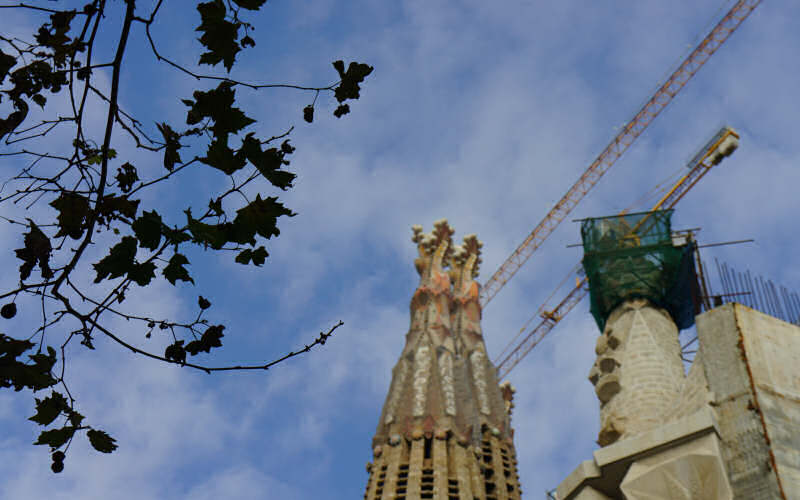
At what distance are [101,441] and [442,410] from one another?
157 feet

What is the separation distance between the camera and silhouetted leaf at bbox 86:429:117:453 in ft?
17.5

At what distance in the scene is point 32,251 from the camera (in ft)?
16.3

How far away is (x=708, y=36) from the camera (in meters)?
61.6

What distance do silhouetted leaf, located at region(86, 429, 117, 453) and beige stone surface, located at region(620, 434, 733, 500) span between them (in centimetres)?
690

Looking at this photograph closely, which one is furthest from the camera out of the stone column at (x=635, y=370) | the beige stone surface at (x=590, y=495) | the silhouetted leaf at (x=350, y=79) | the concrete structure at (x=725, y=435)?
the stone column at (x=635, y=370)

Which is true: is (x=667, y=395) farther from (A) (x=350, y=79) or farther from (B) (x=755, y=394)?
(A) (x=350, y=79)

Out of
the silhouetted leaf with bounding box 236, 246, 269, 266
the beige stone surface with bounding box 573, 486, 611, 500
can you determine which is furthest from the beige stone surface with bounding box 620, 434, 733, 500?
the silhouetted leaf with bounding box 236, 246, 269, 266

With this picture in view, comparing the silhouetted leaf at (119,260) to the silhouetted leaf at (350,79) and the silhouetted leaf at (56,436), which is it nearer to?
the silhouetted leaf at (56,436)

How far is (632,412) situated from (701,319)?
4720 mm

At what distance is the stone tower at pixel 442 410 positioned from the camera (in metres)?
49.1

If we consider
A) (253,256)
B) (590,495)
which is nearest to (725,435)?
(590,495)

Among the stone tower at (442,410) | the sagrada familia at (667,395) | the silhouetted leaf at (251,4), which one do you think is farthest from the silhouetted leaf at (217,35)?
the stone tower at (442,410)

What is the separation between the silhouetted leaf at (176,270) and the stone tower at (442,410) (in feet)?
142

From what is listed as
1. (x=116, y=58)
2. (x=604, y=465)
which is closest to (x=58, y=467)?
(x=116, y=58)
